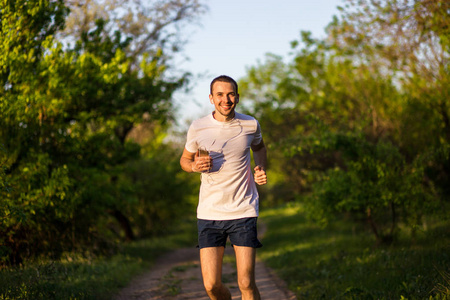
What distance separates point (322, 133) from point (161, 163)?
40.0ft

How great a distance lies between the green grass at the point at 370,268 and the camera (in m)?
6.07

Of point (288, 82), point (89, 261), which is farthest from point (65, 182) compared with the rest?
point (288, 82)

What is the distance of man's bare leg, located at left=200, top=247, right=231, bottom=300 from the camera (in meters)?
4.50

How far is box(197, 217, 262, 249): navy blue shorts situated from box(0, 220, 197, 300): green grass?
240 cm

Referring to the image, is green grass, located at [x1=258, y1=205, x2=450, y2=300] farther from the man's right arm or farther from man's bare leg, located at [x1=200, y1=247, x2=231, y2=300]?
the man's right arm

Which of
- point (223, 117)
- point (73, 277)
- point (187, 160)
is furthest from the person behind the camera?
point (73, 277)

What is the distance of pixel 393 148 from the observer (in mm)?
9367

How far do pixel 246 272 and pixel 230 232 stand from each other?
0.39 m

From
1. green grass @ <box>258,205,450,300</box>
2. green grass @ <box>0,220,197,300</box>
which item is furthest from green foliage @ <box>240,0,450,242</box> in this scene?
green grass @ <box>0,220,197,300</box>

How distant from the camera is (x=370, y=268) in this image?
774 centimetres

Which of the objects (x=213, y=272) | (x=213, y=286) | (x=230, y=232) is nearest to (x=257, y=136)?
(x=230, y=232)

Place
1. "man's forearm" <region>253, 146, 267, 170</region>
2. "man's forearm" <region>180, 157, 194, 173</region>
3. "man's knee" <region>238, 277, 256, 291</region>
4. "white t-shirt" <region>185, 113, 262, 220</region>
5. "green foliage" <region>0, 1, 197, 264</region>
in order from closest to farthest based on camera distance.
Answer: "man's knee" <region>238, 277, 256, 291</region>
"white t-shirt" <region>185, 113, 262, 220</region>
"man's forearm" <region>180, 157, 194, 173</region>
"man's forearm" <region>253, 146, 267, 170</region>
"green foliage" <region>0, 1, 197, 264</region>

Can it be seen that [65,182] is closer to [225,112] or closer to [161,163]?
[225,112]

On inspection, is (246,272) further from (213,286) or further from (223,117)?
(223,117)
